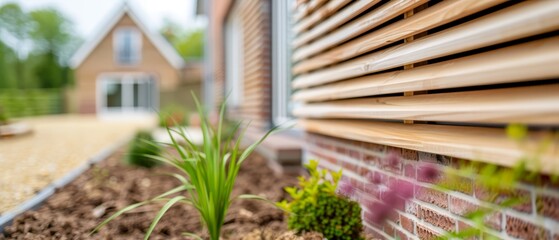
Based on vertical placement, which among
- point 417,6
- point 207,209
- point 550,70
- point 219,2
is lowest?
point 207,209

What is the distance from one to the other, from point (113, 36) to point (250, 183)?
18.9 metres

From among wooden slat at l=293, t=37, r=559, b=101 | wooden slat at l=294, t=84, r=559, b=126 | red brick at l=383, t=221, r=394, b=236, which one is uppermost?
wooden slat at l=293, t=37, r=559, b=101

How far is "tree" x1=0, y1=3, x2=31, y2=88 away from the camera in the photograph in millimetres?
21709

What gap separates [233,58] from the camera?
8.20 metres

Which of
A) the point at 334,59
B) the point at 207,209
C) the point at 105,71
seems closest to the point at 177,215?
the point at 207,209

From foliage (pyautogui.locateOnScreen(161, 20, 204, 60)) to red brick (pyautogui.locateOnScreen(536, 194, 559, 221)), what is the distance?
3848cm

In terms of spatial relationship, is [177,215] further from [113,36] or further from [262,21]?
[113,36]

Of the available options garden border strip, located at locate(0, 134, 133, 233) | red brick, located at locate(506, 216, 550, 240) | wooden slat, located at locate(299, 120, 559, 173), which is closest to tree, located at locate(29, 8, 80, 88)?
garden border strip, located at locate(0, 134, 133, 233)

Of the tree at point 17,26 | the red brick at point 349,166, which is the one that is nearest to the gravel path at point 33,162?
the red brick at point 349,166

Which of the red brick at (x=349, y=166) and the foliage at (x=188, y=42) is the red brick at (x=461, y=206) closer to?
the red brick at (x=349, y=166)

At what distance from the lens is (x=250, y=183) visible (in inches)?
152

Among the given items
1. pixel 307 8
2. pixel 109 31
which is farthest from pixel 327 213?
pixel 109 31

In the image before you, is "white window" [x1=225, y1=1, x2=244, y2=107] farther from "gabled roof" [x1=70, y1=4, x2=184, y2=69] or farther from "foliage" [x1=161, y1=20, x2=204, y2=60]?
"foliage" [x1=161, y1=20, x2=204, y2=60]

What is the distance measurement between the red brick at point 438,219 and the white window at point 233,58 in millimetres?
5738
